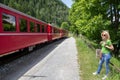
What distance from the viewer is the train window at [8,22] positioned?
11.0m

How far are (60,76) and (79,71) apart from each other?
1.27 m

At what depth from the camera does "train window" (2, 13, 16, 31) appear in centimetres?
1096

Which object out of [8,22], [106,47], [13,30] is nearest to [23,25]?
[13,30]

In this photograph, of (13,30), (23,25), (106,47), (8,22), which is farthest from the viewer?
(23,25)

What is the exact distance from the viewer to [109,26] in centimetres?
1919

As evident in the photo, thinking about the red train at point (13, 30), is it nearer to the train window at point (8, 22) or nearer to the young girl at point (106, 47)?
the train window at point (8, 22)

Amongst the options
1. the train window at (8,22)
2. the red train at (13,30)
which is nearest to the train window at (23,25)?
the red train at (13,30)

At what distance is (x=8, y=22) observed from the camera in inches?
455

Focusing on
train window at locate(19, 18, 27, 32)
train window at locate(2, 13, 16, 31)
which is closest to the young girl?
train window at locate(2, 13, 16, 31)

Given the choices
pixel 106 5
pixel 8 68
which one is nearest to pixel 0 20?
pixel 8 68

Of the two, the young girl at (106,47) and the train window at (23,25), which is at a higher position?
the train window at (23,25)

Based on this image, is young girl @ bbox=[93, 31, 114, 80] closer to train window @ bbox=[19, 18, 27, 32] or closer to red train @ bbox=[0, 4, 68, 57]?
red train @ bbox=[0, 4, 68, 57]

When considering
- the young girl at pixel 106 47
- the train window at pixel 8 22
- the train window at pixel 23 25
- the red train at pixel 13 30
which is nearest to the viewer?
the young girl at pixel 106 47

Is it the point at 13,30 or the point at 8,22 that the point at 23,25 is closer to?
the point at 13,30
